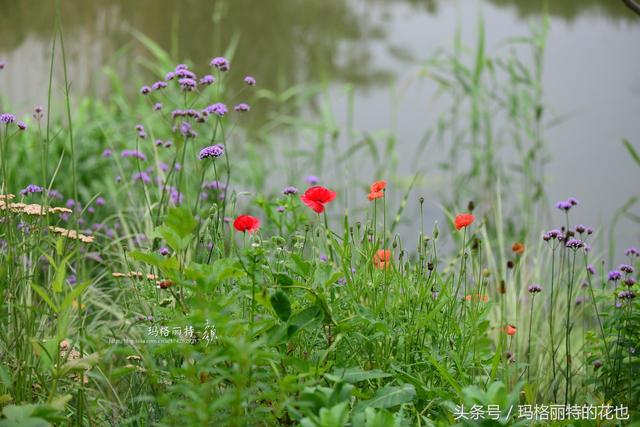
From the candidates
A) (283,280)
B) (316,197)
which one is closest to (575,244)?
(316,197)

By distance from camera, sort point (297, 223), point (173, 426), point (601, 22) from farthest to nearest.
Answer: point (601, 22) < point (297, 223) < point (173, 426)

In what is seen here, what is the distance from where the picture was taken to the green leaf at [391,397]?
159 centimetres

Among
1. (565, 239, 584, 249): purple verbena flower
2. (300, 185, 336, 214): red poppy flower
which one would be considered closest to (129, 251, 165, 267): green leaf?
(300, 185, 336, 214): red poppy flower

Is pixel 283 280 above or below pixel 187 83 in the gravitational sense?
below

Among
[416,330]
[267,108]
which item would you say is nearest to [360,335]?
[416,330]

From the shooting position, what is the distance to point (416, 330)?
72.4 inches

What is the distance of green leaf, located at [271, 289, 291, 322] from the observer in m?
1.57

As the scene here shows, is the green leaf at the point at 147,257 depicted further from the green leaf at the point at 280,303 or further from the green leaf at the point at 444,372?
the green leaf at the point at 444,372

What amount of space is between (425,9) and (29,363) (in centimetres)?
532

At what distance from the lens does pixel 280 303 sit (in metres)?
1.57

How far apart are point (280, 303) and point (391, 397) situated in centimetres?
28

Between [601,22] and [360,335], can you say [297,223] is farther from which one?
[601,22]

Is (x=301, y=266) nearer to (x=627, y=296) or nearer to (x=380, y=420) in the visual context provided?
(x=380, y=420)

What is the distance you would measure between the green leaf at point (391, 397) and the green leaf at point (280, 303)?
23 cm
